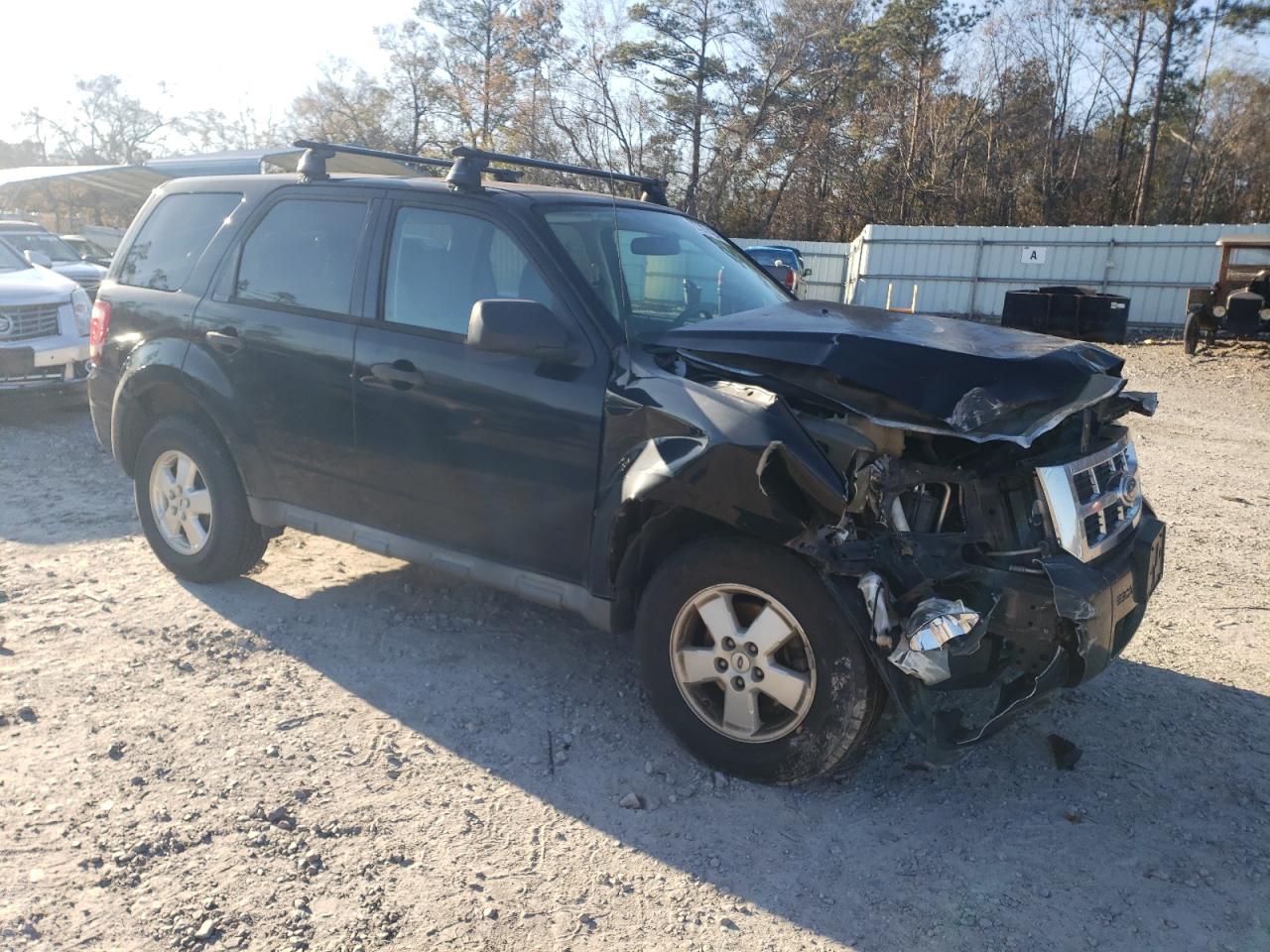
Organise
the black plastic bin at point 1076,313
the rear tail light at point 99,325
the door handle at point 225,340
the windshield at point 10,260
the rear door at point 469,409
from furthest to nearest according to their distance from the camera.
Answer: the black plastic bin at point 1076,313 → the windshield at point 10,260 → the rear tail light at point 99,325 → the door handle at point 225,340 → the rear door at point 469,409

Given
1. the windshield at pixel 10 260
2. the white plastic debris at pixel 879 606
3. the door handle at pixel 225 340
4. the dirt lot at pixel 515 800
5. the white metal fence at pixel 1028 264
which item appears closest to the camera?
the dirt lot at pixel 515 800

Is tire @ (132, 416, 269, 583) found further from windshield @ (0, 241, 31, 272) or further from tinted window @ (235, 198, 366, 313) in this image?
windshield @ (0, 241, 31, 272)

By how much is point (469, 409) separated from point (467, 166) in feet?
3.43

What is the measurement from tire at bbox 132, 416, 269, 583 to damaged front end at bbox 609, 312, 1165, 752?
2479mm

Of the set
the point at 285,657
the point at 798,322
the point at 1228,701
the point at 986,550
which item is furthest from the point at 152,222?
the point at 1228,701

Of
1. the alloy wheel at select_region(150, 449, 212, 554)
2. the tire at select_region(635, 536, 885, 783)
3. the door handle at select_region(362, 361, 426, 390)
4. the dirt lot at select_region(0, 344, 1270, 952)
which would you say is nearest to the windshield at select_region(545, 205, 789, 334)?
the door handle at select_region(362, 361, 426, 390)

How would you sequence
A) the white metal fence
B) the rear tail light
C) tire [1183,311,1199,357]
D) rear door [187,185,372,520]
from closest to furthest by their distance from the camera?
rear door [187,185,372,520], the rear tail light, tire [1183,311,1199,357], the white metal fence

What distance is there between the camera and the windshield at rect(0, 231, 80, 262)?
14359 mm

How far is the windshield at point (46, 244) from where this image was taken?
14.4 meters

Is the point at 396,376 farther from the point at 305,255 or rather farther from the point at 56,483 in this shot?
the point at 56,483

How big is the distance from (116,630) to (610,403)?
2.68 metres

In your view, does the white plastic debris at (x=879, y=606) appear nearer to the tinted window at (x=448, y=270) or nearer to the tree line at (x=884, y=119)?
the tinted window at (x=448, y=270)

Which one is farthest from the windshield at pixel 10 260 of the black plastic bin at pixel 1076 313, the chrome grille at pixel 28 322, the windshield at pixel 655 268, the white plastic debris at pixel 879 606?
the black plastic bin at pixel 1076 313

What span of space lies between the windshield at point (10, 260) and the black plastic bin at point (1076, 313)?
1639 cm
